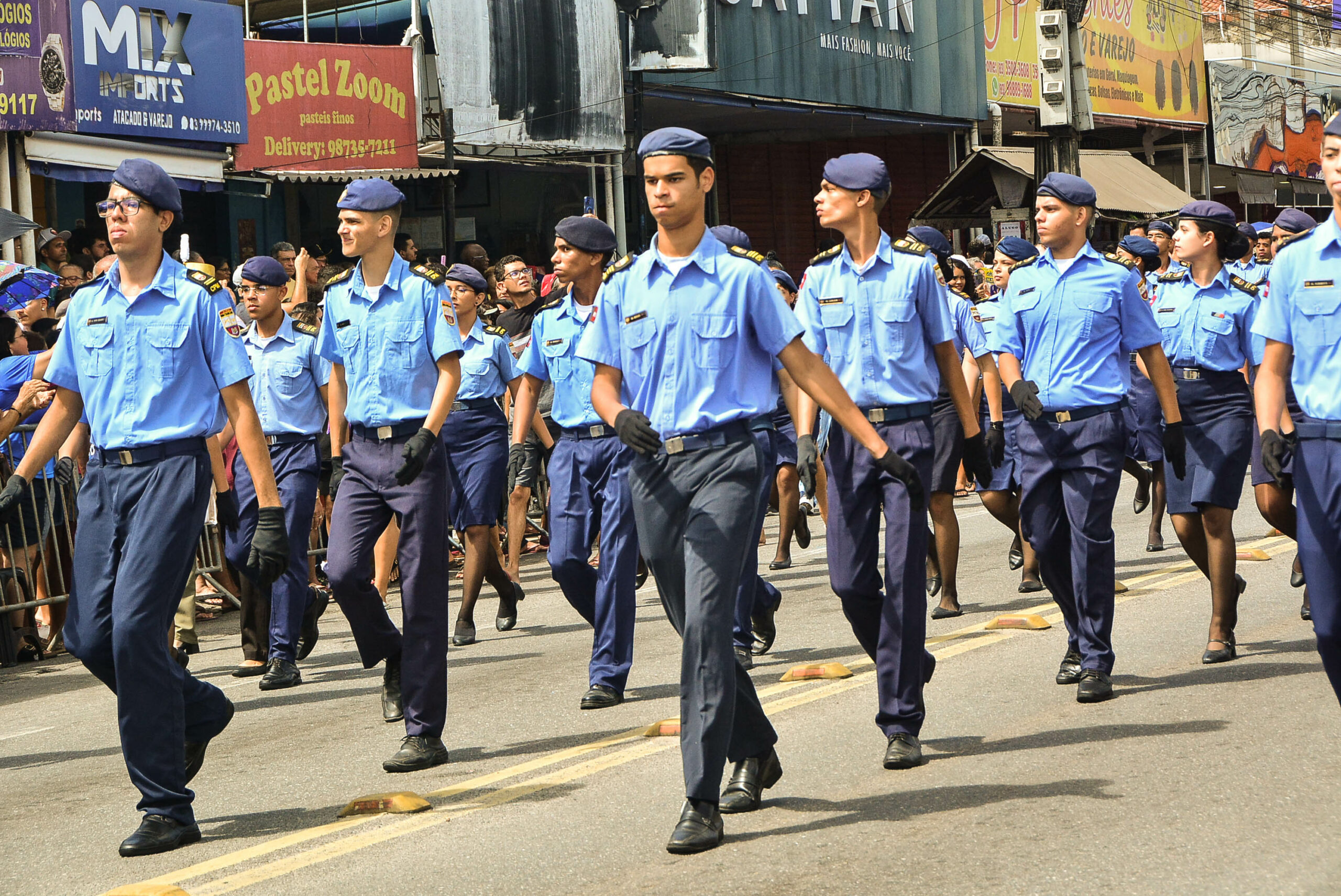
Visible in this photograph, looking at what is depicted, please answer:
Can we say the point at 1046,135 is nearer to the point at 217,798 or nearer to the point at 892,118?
the point at 892,118

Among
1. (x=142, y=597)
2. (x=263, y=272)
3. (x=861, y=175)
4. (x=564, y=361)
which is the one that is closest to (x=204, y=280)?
(x=142, y=597)

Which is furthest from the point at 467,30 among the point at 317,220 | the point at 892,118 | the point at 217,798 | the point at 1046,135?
the point at 217,798

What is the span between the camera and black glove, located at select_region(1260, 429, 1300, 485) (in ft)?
18.3

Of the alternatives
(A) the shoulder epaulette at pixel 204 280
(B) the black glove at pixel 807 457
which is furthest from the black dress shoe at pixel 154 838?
(B) the black glove at pixel 807 457

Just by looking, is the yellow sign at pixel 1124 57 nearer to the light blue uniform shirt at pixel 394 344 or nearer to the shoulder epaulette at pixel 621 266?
the light blue uniform shirt at pixel 394 344

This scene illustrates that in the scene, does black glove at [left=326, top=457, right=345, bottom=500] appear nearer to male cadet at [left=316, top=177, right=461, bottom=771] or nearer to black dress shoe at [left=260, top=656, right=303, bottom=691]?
male cadet at [left=316, top=177, right=461, bottom=771]

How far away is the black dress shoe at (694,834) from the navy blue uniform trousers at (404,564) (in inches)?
68.5

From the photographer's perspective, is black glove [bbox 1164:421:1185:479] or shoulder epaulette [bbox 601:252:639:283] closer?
shoulder epaulette [bbox 601:252:639:283]

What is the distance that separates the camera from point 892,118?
98.4 ft

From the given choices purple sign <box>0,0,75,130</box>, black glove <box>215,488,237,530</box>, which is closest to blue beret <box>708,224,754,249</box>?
black glove <box>215,488,237,530</box>

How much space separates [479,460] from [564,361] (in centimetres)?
150

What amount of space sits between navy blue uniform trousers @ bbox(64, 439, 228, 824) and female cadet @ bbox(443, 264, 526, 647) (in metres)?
4.41

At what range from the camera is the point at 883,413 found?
6680mm

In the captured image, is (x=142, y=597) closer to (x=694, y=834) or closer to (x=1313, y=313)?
(x=694, y=834)
